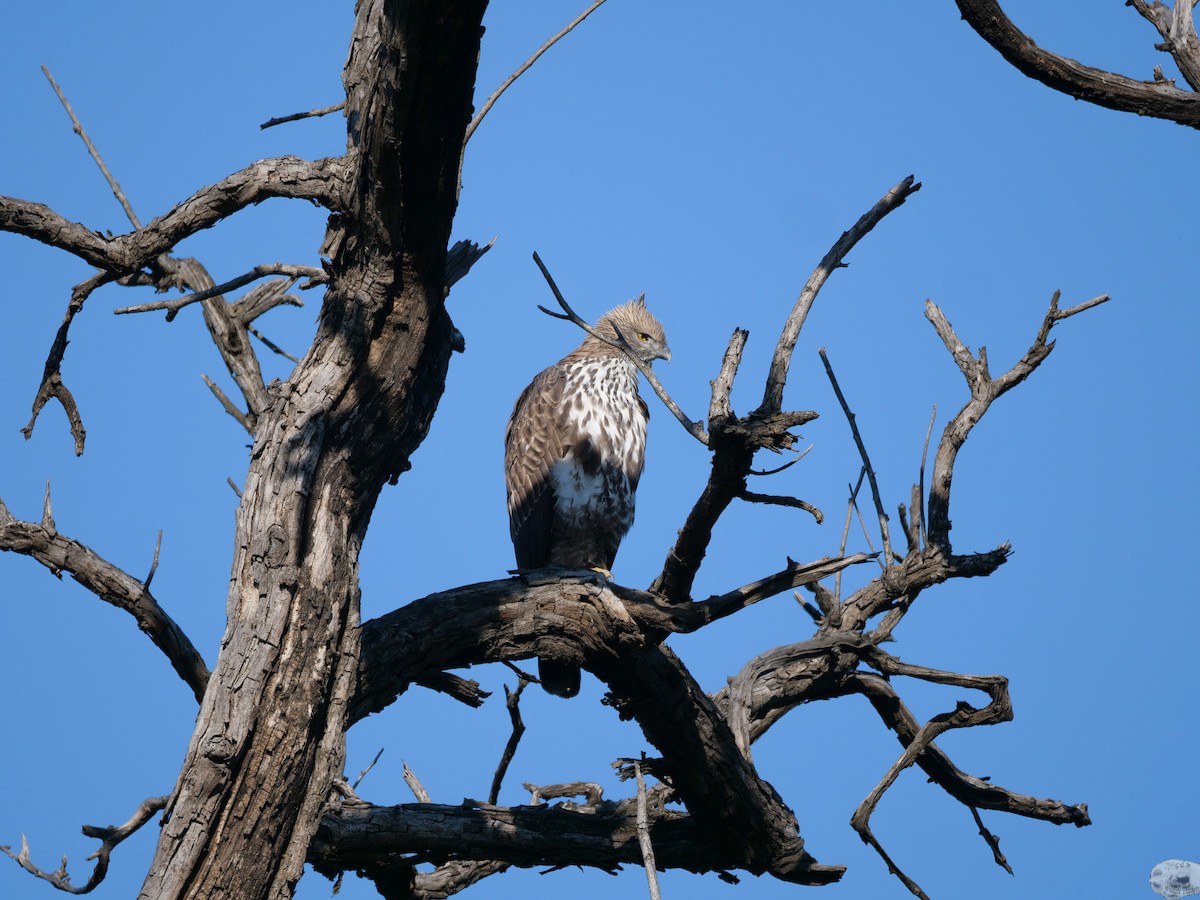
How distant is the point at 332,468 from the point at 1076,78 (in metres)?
2.90

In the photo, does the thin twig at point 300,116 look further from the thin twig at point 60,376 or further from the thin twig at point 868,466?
the thin twig at point 868,466

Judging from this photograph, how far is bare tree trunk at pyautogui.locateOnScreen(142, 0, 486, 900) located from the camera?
2797mm

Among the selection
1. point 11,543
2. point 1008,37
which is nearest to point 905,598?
point 1008,37

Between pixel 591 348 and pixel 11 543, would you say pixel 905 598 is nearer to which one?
pixel 591 348

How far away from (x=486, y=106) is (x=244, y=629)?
1809 mm

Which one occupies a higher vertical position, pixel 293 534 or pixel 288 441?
pixel 288 441

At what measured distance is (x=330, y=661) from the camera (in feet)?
10.2

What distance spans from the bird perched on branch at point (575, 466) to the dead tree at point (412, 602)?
1550mm

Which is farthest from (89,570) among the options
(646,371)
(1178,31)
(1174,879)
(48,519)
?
(1178,31)

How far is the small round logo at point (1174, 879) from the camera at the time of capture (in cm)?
409

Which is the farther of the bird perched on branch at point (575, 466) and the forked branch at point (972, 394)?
the bird perched on branch at point (575, 466)

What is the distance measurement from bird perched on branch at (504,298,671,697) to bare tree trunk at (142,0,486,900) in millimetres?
2209

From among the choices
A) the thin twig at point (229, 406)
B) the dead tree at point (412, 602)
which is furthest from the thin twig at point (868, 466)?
the thin twig at point (229, 406)

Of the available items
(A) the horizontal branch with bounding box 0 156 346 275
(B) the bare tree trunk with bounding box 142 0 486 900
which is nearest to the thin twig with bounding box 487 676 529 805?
(B) the bare tree trunk with bounding box 142 0 486 900
